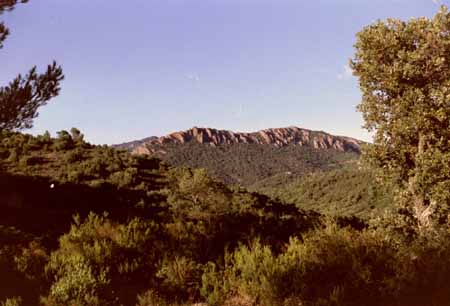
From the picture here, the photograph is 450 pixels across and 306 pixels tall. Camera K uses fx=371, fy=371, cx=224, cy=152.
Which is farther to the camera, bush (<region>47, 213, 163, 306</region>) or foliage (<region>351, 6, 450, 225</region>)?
foliage (<region>351, 6, 450, 225</region>)

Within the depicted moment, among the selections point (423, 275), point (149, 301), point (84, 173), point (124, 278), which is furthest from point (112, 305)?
point (84, 173)

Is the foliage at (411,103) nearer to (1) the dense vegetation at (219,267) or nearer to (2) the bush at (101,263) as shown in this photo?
(1) the dense vegetation at (219,267)

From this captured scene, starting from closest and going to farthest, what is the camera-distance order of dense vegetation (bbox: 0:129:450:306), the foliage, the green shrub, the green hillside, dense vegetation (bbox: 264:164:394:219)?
the green shrub
dense vegetation (bbox: 0:129:450:306)
the green hillside
the foliage
dense vegetation (bbox: 264:164:394:219)

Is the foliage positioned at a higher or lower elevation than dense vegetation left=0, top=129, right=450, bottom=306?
higher

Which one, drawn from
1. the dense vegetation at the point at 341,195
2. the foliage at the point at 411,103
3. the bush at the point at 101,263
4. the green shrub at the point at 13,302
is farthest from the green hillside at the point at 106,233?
the dense vegetation at the point at 341,195

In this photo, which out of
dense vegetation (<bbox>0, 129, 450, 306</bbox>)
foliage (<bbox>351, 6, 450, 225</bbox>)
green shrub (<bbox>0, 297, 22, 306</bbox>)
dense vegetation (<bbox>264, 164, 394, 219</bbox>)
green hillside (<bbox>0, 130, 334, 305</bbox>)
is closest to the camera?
green shrub (<bbox>0, 297, 22, 306</bbox>)

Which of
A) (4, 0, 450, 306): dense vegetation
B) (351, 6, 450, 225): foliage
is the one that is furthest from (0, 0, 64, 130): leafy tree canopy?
(351, 6, 450, 225): foliage

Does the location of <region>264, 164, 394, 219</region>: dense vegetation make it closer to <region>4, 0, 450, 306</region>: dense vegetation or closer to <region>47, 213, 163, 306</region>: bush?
<region>4, 0, 450, 306</region>: dense vegetation

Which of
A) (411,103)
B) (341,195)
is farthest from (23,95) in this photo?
(341,195)

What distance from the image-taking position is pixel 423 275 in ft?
27.0

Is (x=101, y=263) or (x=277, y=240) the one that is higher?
(x=101, y=263)

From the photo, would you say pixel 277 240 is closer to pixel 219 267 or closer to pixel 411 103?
pixel 219 267

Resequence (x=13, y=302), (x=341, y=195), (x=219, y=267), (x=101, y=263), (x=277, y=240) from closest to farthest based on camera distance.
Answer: (x=13, y=302), (x=101, y=263), (x=219, y=267), (x=277, y=240), (x=341, y=195)

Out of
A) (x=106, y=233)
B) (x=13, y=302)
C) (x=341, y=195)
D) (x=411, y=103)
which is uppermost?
(x=411, y=103)
